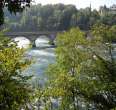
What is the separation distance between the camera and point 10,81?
1290 centimetres

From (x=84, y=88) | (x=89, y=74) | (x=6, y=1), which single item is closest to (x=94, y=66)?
(x=89, y=74)

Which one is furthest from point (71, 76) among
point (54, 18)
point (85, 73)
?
point (54, 18)

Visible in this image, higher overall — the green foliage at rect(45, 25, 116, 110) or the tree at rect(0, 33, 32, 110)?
the tree at rect(0, 33, 32, 110)

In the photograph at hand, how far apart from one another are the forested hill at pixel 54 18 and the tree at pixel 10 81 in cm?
9869

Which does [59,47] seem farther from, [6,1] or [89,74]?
[6,1]

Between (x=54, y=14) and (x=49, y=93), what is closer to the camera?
(x=49, y=93)

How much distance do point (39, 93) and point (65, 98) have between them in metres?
5.01

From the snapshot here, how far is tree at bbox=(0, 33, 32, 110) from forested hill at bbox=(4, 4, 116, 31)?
9869 cm

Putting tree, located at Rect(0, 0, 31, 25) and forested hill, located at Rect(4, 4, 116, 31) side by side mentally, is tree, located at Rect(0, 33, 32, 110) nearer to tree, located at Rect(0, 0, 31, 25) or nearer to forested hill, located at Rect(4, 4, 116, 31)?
tree, located at Rect(0, 0, 31, 25)

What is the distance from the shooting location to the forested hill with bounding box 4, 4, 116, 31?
399 ft

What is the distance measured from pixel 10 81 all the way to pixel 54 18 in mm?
123830

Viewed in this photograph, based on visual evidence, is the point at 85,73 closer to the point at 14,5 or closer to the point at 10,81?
the point at 10,81

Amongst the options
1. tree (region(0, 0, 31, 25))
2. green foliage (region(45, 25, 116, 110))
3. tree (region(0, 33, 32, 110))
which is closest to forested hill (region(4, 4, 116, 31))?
green foliage (region(45, 25, 116, 110))

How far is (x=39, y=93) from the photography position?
729 inches
